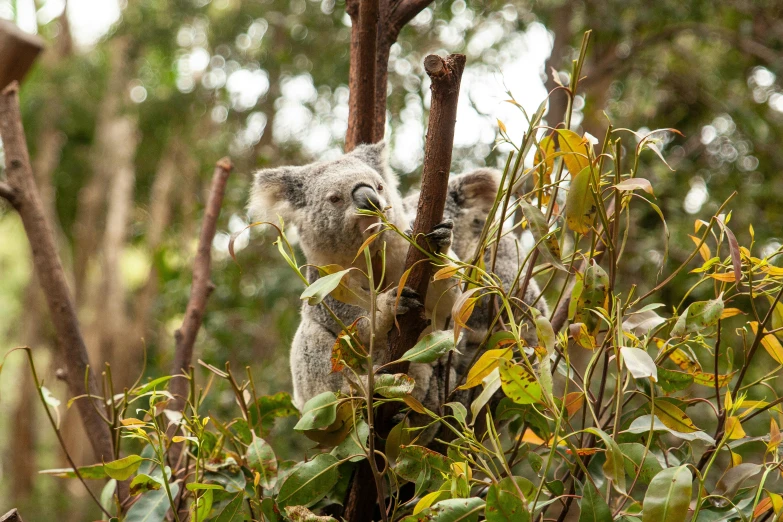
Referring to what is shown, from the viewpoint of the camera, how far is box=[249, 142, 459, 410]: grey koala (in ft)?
7.69

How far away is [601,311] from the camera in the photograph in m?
1.44

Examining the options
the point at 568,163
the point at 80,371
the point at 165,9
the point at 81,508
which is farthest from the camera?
the point at 81,508

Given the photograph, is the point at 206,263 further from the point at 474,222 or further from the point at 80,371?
the point at 474,222

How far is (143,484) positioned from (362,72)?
1.42m

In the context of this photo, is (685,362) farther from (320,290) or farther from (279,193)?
(279,193)

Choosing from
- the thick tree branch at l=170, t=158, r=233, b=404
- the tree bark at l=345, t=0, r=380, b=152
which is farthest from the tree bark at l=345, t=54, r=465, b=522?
the thick tree branch at l=170, t=158, r=233, b=404

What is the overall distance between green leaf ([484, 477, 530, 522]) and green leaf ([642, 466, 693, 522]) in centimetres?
20

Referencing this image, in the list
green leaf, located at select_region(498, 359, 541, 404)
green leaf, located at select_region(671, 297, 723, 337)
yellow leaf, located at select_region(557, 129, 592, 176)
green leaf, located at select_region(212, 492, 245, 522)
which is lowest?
green leaf, located at select_region(212, 492, 245, 522)

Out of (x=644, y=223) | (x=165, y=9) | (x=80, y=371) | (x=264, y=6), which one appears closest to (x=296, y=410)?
(x=80, y=371)

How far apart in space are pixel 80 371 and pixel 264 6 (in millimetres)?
5536

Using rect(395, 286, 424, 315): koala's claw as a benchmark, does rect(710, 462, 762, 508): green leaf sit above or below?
below

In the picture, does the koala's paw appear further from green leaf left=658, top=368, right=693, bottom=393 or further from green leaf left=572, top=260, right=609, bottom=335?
green leaf left=658, top=368, right=693, bottom=393

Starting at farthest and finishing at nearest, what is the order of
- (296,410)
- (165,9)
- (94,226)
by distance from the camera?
(94,226) → (165,9) → (296,410)

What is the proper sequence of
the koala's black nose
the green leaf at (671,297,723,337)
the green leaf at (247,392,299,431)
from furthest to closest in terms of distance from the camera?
the koala's black nose, the green leaf at (247,392,299,431), the green leaf at (671,297,723,337)
